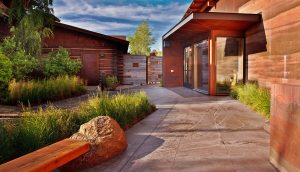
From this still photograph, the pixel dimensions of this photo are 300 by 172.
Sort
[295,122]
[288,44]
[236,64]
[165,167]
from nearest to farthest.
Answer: [295,122]
[165,167]
[288,44]
[236,64]

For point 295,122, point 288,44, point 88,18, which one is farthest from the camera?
point 88,18

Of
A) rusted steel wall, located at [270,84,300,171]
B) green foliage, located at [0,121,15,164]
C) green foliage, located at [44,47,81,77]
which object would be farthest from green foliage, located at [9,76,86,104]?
rusted steel wall, located at [270,84,300,171]

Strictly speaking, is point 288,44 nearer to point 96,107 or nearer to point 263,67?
point 263,67

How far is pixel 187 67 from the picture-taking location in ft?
51.8

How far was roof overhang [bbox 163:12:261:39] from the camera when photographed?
9234mm

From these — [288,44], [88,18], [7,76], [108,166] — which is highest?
[88,18]

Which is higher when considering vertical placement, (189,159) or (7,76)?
(7,76)

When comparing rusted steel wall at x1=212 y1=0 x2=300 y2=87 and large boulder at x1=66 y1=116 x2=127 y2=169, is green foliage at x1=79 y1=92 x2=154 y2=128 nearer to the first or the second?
large boulder at x1=66 y1=116 x2=127 y2=169

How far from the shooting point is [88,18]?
3919 cm

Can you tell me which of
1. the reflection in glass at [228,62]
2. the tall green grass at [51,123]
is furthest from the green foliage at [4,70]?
the reflection in glass at [228,62]

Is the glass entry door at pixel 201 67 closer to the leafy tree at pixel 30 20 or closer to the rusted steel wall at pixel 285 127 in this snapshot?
the leafy tree at pixel 30 20

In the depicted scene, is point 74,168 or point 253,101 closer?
point 74,168

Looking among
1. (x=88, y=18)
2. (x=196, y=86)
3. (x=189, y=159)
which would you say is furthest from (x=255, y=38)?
(x=88, y=18)

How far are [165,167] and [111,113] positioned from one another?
98.6 inches
